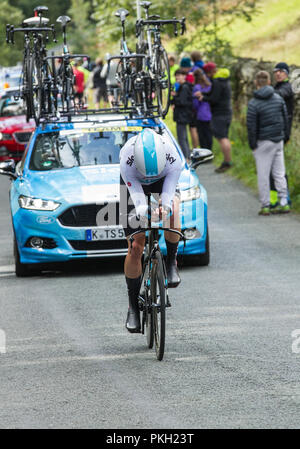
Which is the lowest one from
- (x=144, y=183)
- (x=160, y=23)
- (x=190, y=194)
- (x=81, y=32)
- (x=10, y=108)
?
(x=81, y=32)

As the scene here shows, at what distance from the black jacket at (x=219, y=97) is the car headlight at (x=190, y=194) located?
8767mm

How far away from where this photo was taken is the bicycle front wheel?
24.1ft

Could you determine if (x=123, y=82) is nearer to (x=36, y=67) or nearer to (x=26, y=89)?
(x=36, y=67)

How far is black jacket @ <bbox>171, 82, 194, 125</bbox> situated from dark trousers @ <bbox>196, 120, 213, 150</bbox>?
42 cm

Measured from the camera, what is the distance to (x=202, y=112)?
2106 centimetres

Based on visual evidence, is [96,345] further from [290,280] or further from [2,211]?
[2,211]

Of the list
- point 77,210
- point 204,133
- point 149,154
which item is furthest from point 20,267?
point 204,133

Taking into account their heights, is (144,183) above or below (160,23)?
below

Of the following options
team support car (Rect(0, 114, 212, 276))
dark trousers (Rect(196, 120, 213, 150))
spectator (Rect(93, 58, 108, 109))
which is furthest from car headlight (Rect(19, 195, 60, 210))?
spectator (Rect(93, 58, 108, 109))

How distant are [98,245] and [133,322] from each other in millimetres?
3333

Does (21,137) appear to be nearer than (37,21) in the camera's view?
No

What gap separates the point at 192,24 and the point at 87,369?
858 inches
